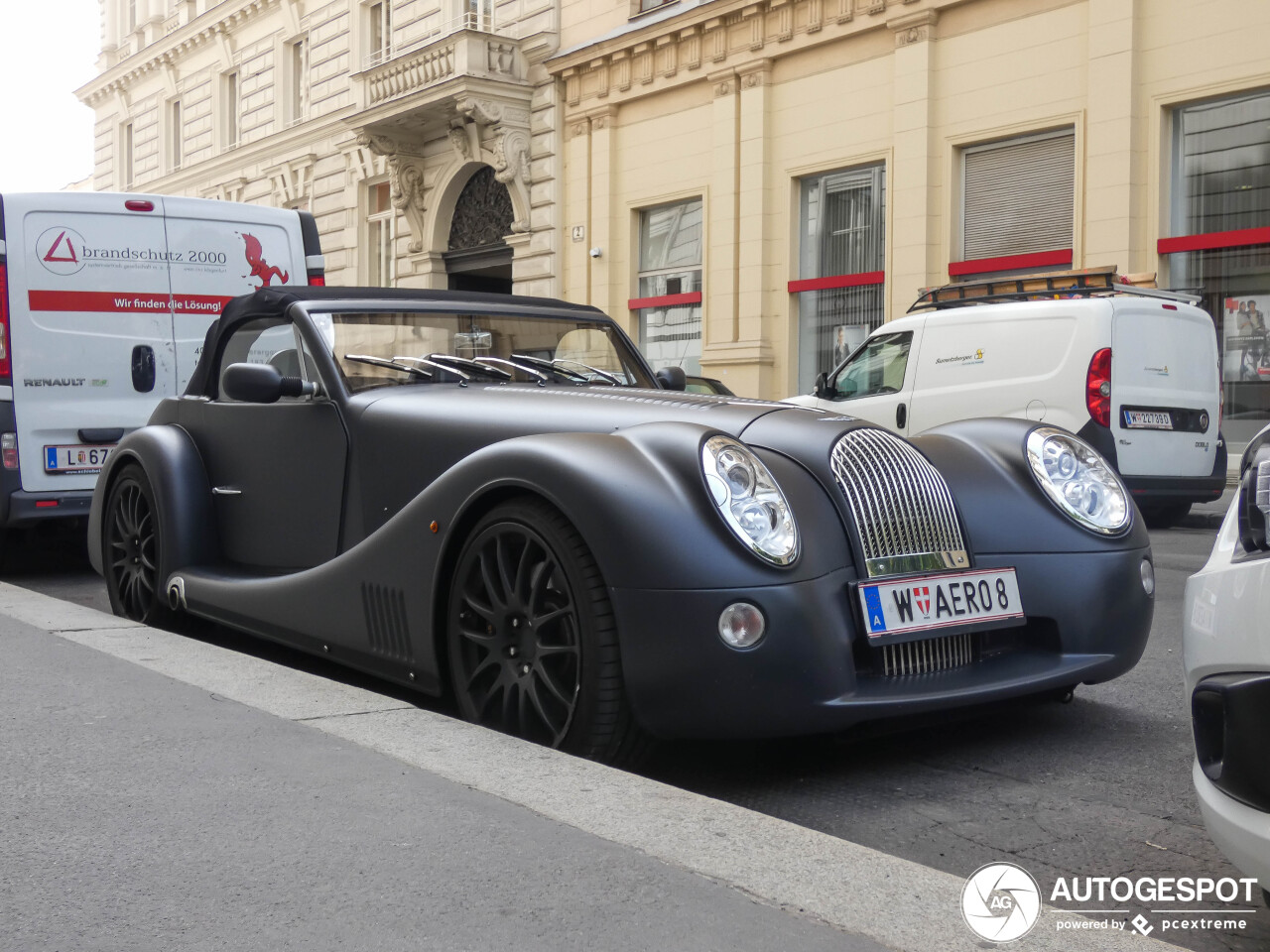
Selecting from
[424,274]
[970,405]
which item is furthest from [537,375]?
[424,274]

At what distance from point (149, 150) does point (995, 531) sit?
35921 millimetres

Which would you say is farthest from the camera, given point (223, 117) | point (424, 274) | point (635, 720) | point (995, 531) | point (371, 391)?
point (223, 117)

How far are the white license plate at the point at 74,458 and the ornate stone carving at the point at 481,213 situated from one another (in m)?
14.9

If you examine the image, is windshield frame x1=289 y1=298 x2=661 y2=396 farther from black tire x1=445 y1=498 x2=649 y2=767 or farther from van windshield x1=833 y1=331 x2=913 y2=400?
van windshield x1=833 y1=331 x2=913 y2=400

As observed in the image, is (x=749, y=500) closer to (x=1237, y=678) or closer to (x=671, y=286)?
(x=1237, y=678)

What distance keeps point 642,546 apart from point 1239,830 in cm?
150

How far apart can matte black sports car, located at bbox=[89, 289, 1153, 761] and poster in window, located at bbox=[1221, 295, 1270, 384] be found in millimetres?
10032

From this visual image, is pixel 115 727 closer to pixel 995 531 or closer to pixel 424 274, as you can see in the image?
pixel 995 531

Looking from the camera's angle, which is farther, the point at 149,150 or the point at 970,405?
the point at 149,150

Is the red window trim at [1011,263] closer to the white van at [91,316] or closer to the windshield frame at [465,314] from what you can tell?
the white van at [91,316]

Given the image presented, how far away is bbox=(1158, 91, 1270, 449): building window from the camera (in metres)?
13.2

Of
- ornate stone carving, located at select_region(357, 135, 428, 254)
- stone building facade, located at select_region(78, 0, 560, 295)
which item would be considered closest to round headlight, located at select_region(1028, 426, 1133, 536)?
stone building facade, located at select_region(78, 0, 560, 295)

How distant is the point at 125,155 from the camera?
37.6m

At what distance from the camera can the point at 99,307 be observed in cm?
800
